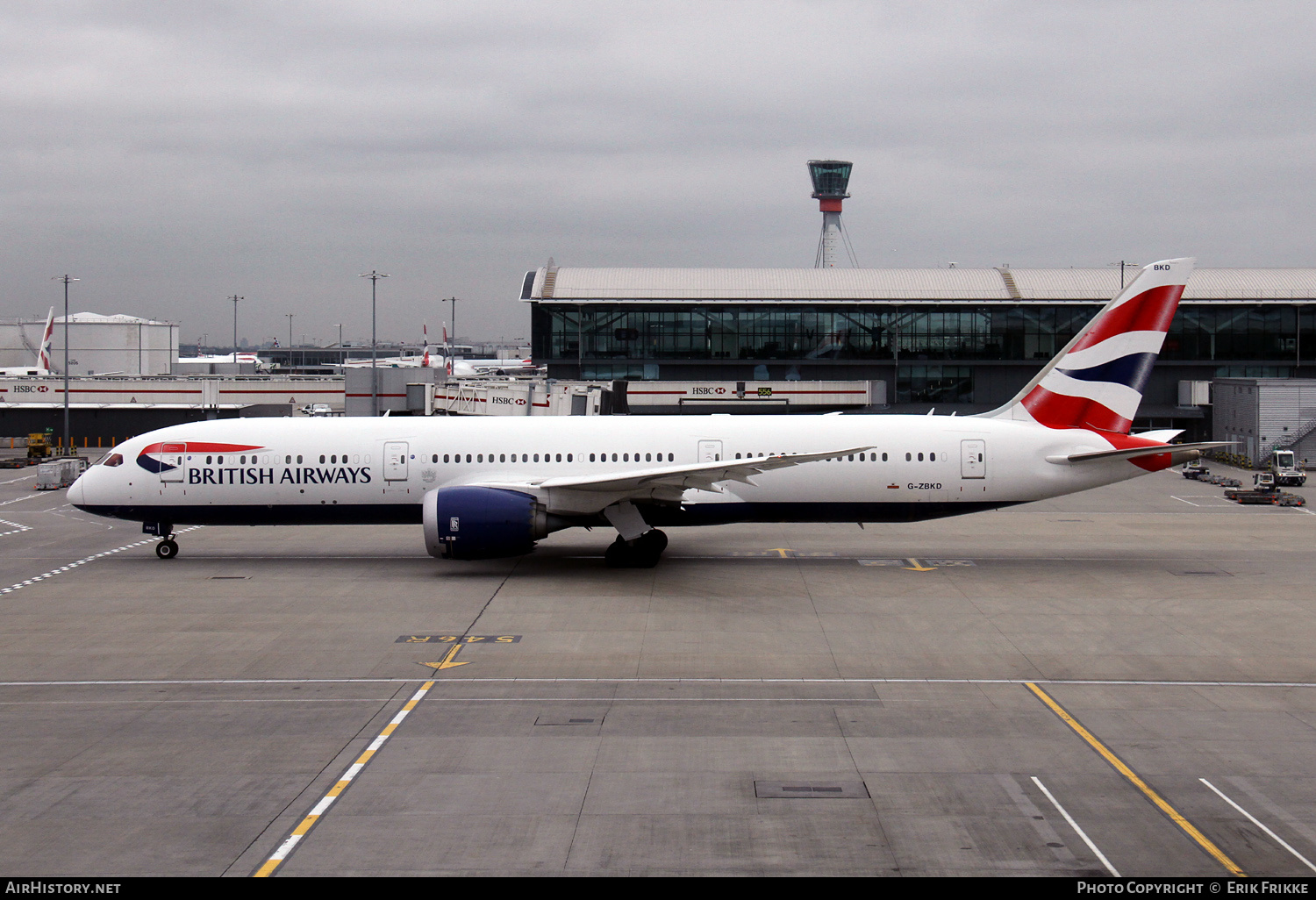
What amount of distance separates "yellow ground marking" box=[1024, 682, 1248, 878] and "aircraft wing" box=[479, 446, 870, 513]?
970cm

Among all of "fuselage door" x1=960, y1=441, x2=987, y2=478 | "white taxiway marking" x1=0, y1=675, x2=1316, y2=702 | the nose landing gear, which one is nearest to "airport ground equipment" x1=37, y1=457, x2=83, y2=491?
Result: the nose landing gear

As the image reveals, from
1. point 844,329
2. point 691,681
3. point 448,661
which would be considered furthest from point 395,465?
point 844,329

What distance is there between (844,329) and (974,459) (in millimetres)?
42453

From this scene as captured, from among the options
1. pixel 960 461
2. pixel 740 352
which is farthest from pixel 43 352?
pixel 960 461

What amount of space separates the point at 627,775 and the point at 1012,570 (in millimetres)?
17341

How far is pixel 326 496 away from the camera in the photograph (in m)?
28.5

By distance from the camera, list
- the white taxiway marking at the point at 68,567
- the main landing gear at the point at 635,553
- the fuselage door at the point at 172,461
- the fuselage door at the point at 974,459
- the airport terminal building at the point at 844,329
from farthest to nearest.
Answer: the airport terminal building at the point at 844,329
the fuselage door at the point at 172,461
the fuselage door at the point at 974,459
the main landing gear at the point at 635,553
the white taxiway marking at the point at 68,567

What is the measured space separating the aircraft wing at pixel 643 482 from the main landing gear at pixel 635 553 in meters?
1.12

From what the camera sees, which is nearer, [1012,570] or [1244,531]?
[1012,570]

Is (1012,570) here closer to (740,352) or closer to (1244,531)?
(1244,531)

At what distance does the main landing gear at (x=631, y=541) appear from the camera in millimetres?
27188

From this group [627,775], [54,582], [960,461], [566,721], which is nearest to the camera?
[627,775]

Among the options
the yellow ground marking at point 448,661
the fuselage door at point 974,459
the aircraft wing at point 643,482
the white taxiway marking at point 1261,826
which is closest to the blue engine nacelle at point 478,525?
the aircraft wing at point 643,482

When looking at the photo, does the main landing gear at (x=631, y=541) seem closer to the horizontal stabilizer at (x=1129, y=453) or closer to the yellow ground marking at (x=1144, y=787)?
the horizontal stabilizer at (x=1129, y=453)
